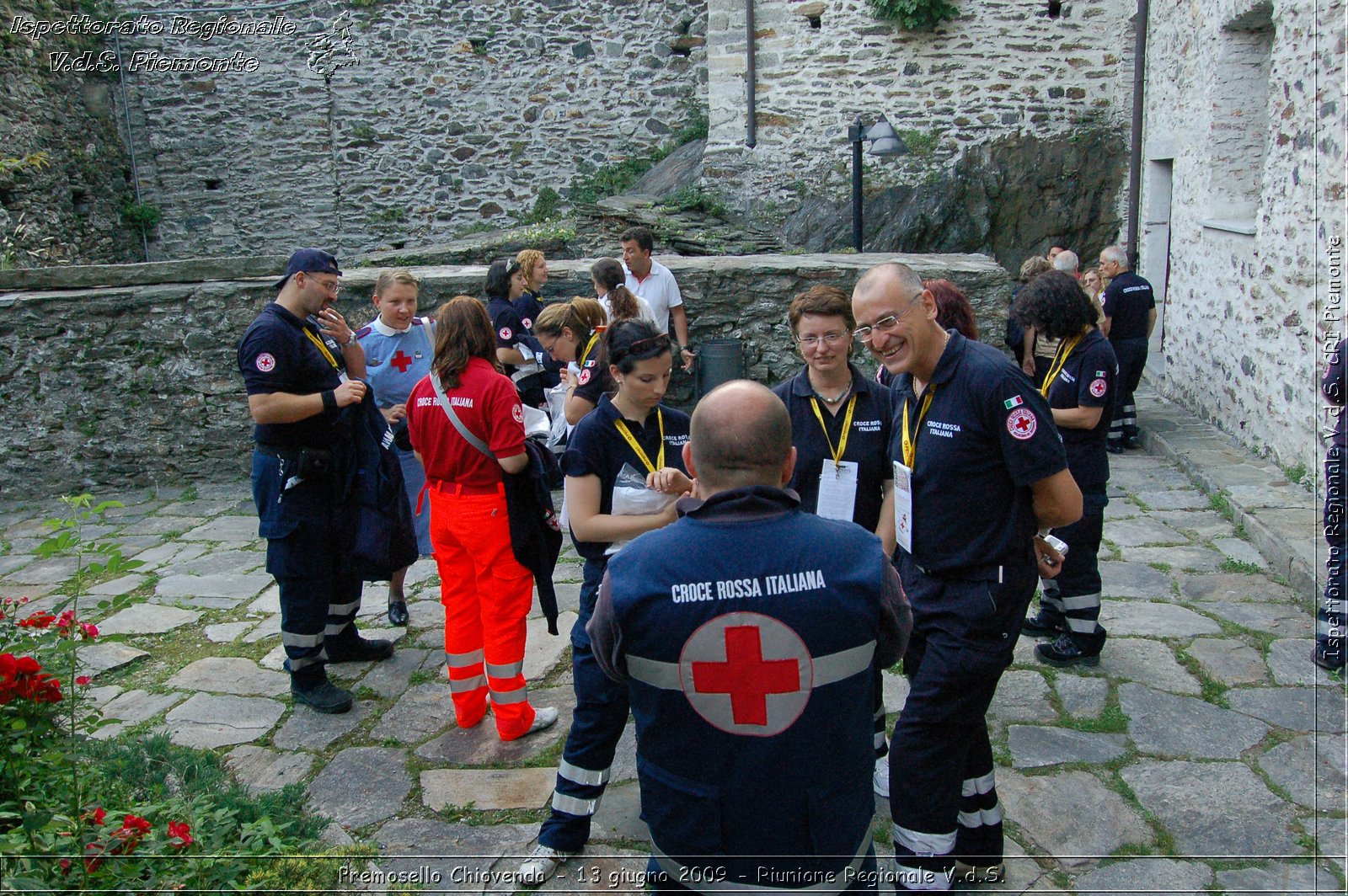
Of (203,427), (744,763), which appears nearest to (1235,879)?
(744,763)

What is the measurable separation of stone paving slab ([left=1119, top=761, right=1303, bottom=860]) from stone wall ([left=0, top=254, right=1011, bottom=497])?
429 cm

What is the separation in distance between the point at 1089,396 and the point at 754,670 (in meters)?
3.19

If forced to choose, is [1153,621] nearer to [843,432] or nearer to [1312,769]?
[1312,769]

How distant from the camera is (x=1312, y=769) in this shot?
11.9 feet

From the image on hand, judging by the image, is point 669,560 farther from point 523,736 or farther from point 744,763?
point 523,736

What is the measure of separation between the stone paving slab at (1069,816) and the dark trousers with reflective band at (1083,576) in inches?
42.1

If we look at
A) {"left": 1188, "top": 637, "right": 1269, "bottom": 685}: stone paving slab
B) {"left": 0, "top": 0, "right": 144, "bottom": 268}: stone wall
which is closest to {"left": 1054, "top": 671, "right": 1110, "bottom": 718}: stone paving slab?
{"left": 1188, "top": 637, "right": 1269, "bottom": 685}: stone paving slab

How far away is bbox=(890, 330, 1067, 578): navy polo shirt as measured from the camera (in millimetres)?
2637

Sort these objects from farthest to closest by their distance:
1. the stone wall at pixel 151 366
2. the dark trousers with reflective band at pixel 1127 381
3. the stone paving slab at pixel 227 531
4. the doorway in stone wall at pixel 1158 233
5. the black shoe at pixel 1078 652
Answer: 1. the doorway in stone wall at pixel 1158 233
2. the dark trousers with reflective band at pixel 1127 381
3. the stone wall at pixel 151 366
4. the stone paving slab at pixel 227 531
5. the black shoe at pixel 1078 652

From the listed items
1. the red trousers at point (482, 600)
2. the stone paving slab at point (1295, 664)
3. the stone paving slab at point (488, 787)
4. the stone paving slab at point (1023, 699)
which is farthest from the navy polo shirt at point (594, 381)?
the stone paving slab at point (1295, 664)

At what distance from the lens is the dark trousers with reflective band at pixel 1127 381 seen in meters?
8.14

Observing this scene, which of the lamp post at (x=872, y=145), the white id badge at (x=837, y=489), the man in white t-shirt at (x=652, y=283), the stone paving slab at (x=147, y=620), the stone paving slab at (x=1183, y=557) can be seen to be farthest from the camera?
the lamp post at (x=872, y=145)

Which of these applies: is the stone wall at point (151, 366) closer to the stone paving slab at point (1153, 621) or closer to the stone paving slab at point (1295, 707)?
the stone paving slab at point (1153, 621)

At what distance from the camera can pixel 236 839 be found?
10.3ft
